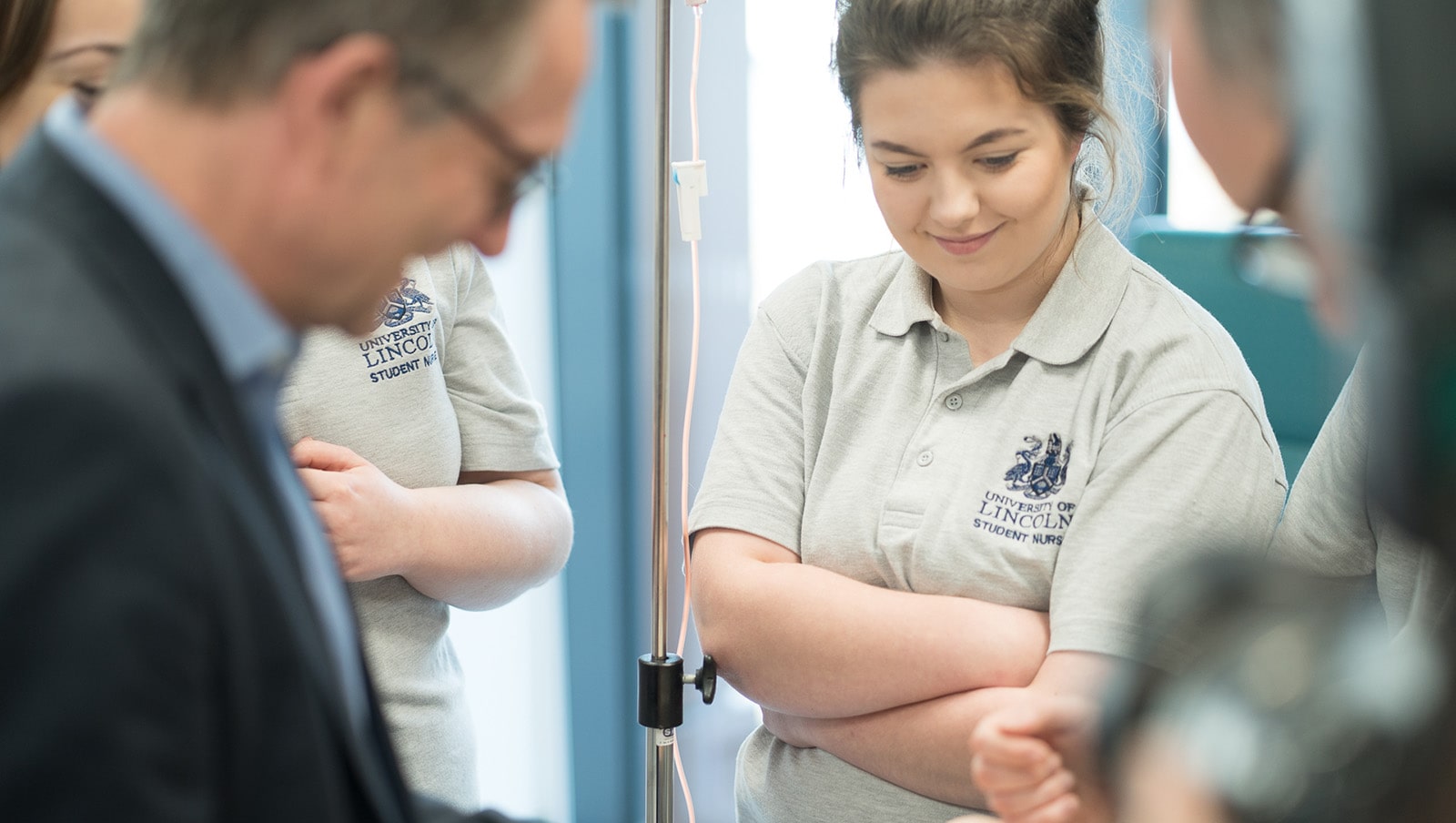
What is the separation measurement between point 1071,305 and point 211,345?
1.07m

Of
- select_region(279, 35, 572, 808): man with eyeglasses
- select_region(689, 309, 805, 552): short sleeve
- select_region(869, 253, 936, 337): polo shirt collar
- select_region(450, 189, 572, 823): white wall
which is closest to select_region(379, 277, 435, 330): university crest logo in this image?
select_region(279, 35, 572, 808): man with eyeglasses

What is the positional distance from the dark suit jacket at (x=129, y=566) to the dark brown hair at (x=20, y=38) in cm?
60

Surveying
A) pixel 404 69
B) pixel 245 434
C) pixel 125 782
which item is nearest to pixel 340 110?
pixel 404 69

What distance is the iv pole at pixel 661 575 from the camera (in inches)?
64.8

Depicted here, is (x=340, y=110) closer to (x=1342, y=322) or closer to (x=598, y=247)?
(x=1342, y=322)

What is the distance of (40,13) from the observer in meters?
1.21

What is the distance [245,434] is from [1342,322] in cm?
56

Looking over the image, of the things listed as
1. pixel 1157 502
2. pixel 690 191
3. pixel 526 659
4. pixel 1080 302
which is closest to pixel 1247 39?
pixel 1157 502

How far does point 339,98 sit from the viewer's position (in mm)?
722

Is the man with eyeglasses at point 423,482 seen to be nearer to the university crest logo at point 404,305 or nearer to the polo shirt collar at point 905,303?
the university crest logo at point 404,305

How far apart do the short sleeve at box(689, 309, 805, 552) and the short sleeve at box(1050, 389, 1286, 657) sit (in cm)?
35

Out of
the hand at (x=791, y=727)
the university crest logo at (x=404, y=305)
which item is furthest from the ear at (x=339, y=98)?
the hand at (x=791, y=727)

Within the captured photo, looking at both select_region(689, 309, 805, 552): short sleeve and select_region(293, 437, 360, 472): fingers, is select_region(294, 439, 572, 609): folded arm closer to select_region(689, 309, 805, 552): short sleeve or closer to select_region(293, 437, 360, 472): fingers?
select_region(293, 437, 360, 472): fingers

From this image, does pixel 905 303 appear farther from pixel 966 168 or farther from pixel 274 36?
pixel 274 36
